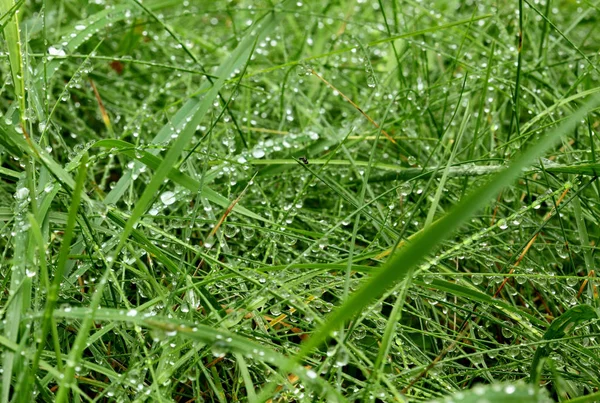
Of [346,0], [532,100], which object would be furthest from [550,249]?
[346,0]

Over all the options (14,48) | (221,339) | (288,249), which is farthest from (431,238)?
(14,48)

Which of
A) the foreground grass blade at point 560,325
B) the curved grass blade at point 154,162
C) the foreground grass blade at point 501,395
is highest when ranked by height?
the curved grass blade at point 154,162

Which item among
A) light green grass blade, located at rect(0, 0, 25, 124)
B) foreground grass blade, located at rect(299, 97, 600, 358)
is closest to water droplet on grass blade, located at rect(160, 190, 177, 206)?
light green grass blade, located at rect(0, 0, 25, 124)

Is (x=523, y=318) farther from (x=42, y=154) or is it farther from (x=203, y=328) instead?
(x=42, y=154)

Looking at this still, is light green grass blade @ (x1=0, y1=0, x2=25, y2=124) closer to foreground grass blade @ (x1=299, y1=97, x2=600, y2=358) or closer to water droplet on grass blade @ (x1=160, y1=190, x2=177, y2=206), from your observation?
water droplet on grass blade @ (x1=160, y1=190, x2=177, y2=206)

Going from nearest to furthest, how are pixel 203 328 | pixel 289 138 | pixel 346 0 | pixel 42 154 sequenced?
pixel 203 328 → pixel 42 154 → pixel 289 138 → pixel 346 0

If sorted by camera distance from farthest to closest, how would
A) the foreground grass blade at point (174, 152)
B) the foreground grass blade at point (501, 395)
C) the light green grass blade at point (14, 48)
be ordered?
the light green grass blade at point (14, 48), the foreground grass blade at point (174, 152), the foreground grass blade at point (501, 395)

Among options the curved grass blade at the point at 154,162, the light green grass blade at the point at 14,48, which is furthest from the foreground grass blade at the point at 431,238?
the light green grass blade at the point at 14,48

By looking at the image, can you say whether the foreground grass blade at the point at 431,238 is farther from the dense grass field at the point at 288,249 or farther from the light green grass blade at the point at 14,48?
the light green grass blade at the point at 14,48
